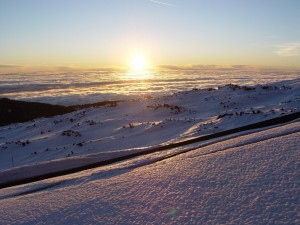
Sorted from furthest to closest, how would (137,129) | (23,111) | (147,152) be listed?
1. (23,111)
2. (137,129)
3. (147,152)

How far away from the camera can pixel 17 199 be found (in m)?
3.09

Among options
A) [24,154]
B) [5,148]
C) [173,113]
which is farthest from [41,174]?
[173,113]

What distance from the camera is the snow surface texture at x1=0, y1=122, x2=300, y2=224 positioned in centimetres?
206

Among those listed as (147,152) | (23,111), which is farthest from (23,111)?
(147,152)

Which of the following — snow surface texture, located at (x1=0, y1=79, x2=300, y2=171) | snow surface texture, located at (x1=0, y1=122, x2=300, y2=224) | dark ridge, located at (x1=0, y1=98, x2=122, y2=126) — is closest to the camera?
snow surface texture, located at (x1=0, y1=122, x2=300, y2=224)

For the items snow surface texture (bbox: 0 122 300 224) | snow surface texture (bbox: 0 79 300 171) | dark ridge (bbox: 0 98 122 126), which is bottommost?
dark ridge (bbox: 0 98 122 126)

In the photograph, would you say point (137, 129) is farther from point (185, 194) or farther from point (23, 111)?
point (23, 111)

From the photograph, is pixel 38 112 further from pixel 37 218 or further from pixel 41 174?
pixel 37 218

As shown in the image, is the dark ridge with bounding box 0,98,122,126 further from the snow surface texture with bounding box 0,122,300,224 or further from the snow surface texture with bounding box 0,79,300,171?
the snow surface texture with bounding box 0,122,300,224

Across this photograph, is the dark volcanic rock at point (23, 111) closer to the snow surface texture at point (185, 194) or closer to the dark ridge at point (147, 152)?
the dark ridge at point (147, 152)

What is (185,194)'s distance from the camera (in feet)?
7.95

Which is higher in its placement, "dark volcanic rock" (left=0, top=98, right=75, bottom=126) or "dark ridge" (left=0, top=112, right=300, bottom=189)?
"dark ridge" (left=0, top=112, right=300, bottom=189)

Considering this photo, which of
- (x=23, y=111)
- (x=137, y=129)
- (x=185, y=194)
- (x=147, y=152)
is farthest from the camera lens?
(x=23, y=111)

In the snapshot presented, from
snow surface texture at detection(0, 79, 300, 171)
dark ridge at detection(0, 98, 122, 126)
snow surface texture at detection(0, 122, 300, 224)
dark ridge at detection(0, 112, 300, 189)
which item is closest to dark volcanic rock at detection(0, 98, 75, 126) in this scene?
dark ridge at detection(0, 98, 122, 126)
